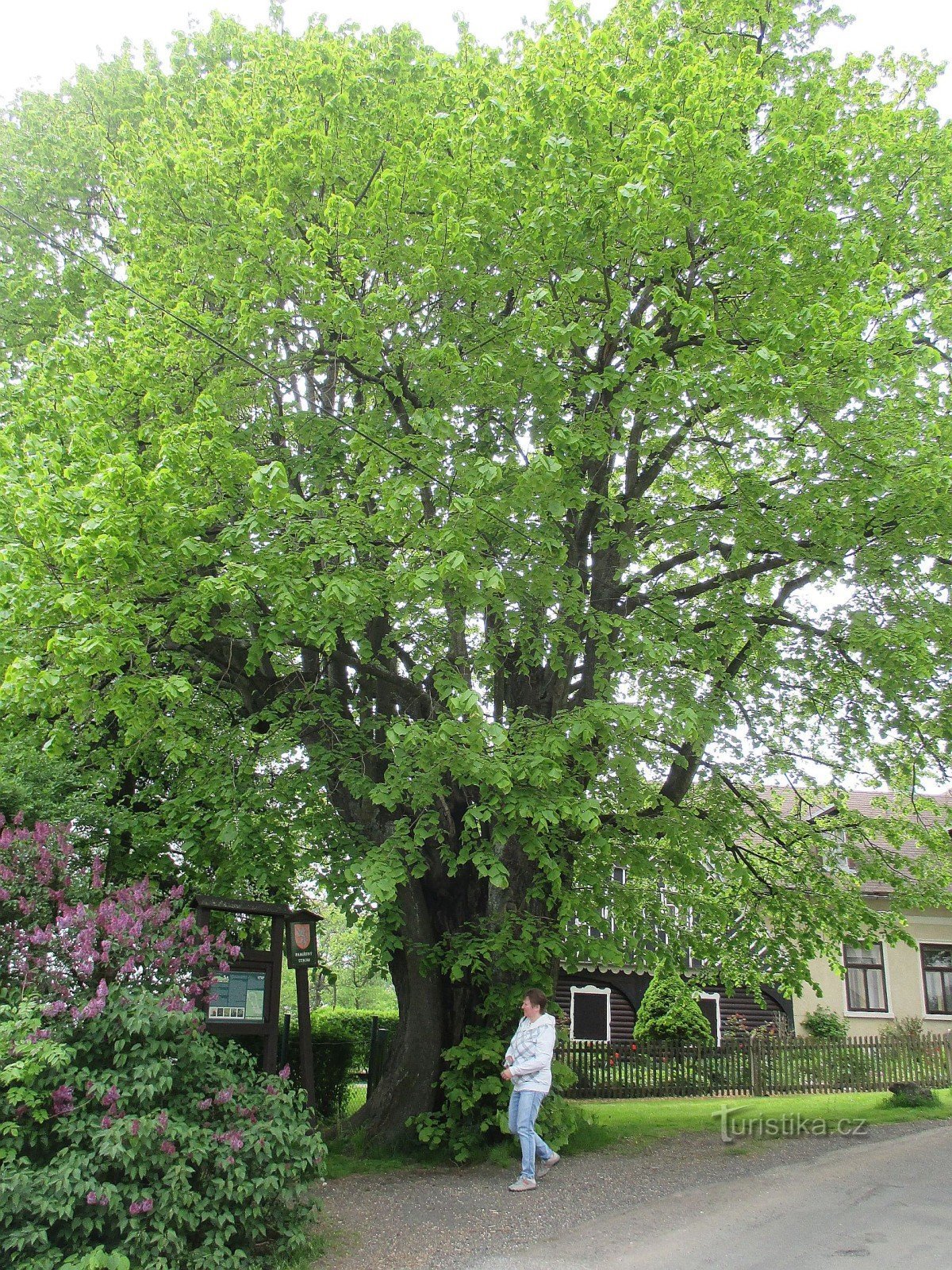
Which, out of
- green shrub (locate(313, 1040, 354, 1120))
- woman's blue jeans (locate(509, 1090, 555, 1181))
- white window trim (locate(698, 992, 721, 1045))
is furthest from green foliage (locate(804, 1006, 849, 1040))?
woman's blue jeans (locate(509, 1090, 555, 1181))

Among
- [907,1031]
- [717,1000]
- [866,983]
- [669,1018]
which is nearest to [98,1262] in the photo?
[669,1018]

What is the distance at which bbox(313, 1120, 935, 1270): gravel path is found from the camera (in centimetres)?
643

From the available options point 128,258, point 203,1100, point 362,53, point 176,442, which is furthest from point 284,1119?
point 362,53

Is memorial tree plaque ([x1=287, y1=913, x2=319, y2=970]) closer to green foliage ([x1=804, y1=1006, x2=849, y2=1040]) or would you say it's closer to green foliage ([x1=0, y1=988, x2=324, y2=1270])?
green foliage ([x1=0, y1=988, x2=324, y2=1270])

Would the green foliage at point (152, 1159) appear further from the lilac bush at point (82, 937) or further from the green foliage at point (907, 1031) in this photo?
the green foliage at point (907, 1031)

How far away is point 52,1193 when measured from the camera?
4.91m

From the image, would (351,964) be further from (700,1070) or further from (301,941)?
(301,941)

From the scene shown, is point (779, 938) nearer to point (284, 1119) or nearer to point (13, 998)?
point (284, 1119)

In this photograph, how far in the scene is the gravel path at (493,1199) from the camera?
21.1ft

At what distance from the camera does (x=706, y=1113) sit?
1334 cm

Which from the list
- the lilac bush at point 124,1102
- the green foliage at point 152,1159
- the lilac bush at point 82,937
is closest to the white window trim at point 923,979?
the lilac bush at point 124,1102

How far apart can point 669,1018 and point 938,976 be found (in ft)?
28.6

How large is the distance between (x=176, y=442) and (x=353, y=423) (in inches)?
71.9

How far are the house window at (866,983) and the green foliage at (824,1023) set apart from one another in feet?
2.76
